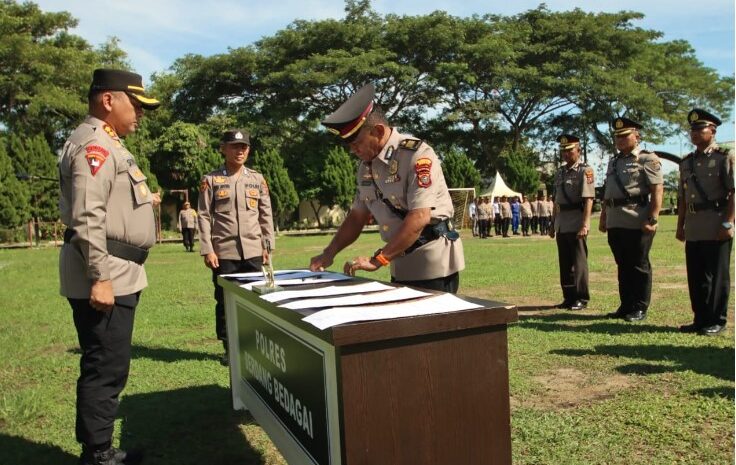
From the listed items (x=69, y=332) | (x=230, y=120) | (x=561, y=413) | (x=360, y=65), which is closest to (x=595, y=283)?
(x=561, y=413)

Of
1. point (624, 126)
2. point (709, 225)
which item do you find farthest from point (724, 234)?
point (624, 126)

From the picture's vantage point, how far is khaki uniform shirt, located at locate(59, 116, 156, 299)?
2.85 meters

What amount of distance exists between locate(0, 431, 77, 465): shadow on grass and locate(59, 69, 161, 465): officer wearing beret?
0.38m

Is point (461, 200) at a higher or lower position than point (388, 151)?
higher

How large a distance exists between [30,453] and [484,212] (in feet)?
72.0

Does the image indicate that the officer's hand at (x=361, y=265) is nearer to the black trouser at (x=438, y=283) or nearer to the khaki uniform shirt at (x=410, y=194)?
the khaki uniform shirt at (x=410, y=194)

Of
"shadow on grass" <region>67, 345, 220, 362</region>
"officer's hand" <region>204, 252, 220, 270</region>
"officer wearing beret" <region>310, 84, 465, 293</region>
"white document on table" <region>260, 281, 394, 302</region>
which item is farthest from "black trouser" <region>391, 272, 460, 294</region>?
"shadow on grass" <region>67, 345, 220, 362</region>

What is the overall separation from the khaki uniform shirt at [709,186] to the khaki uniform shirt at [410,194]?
3.07 metres

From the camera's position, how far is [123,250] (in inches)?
121

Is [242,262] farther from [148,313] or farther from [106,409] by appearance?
[148,313]

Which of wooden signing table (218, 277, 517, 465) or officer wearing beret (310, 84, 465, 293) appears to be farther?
officer wearing beret (310, 84, 465, 293)

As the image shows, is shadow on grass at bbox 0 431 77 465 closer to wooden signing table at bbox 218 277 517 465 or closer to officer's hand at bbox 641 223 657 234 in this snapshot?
wooden signing table at bbox 218 277 517 465

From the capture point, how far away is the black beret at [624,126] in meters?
6.11

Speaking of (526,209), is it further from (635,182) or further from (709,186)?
(709,186)
